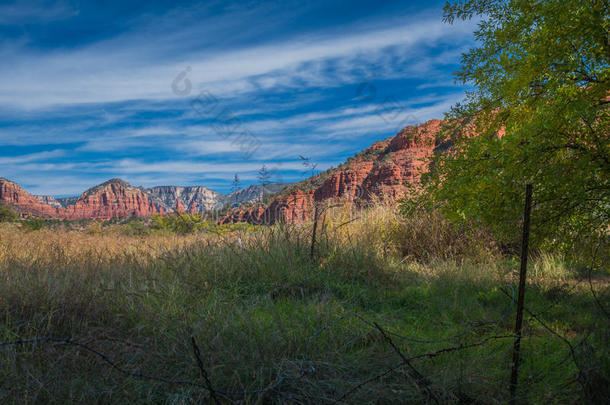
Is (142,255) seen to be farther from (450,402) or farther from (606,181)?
(606,181)

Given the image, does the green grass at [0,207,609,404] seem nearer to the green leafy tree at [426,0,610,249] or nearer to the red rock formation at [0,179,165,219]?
the green leafy tree at [426,0,610,249]

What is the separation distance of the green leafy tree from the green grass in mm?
1132

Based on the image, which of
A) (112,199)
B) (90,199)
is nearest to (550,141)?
(90,199)

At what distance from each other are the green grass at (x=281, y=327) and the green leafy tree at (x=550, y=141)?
44.6 inches

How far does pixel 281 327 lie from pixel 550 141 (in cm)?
323

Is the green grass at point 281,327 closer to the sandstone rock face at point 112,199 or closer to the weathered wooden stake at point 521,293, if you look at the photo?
the weathered wooden stake at point 521,293

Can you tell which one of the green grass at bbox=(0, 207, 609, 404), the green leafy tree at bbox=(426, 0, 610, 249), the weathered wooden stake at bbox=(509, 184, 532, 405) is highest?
the green leafy tree at bbox=(426, 0, 610, 249)

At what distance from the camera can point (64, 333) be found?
117 inches

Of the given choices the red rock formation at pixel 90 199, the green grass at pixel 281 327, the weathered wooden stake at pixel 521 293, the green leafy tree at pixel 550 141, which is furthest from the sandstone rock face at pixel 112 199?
the weathered wooden stake at pixel 521 293

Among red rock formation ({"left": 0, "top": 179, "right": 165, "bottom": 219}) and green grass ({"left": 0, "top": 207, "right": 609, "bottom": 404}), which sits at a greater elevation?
red rock formation ({"left": 0, "top": 179, "right": 165, "bottom": 219})

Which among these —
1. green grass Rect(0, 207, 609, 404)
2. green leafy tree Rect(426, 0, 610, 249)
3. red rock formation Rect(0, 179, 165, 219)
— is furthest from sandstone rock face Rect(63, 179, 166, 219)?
green leafy tree Rect(426, 0, 610, 249)

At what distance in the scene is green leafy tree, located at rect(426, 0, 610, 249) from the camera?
3643 millimetres

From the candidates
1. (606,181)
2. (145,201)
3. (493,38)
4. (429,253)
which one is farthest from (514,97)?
(145,201)

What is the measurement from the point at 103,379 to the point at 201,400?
650 millimetres
